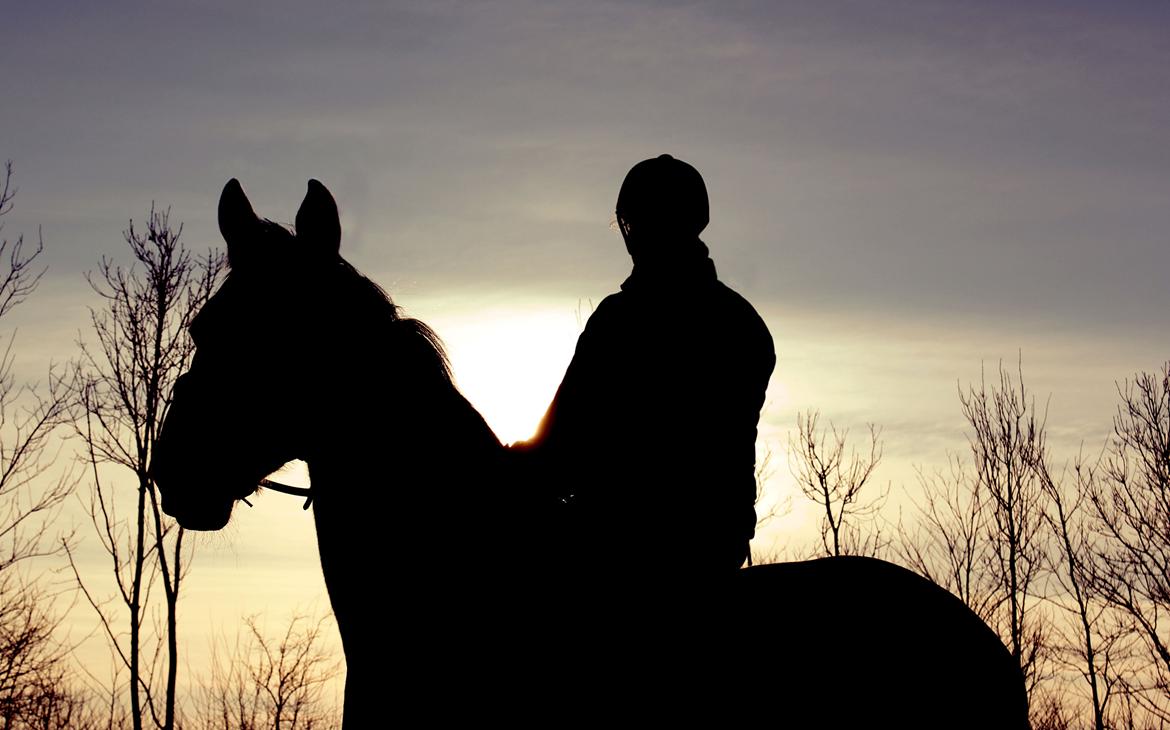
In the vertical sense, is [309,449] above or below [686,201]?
below

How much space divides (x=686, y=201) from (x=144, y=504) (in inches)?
896

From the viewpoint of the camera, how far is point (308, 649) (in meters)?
30.3

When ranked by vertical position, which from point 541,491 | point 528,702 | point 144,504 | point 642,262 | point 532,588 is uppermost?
point 144,504

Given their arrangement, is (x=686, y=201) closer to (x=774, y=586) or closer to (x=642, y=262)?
(x=642, y=262)

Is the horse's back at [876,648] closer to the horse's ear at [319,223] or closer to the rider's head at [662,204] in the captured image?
the rider's head at [662,204]

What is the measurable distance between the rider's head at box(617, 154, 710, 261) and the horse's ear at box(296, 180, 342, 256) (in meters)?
1.05

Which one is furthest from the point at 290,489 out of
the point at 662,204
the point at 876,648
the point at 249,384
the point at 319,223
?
the point at 876,648

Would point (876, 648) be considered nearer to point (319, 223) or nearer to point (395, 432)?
point (395, 432)

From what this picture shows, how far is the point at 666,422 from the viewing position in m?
3.72

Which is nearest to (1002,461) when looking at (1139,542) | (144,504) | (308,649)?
(1139,542)

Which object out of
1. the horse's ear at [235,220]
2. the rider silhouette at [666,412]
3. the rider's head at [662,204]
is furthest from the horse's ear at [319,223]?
the rider's head at [662,204]

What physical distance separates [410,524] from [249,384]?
2.28 ft

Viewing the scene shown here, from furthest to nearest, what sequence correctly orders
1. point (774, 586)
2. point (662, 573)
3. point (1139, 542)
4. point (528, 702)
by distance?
1. point (1139, 542)
2. point (774, 586)
3. point (662, 573)
4. point (528, 702)

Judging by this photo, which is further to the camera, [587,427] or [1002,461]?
[1002,461]
